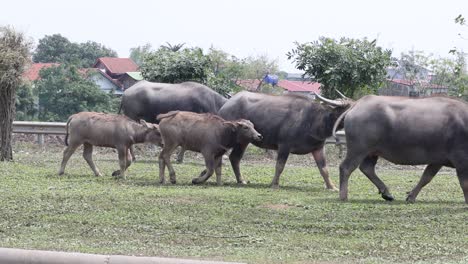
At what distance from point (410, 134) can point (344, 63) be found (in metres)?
10.3

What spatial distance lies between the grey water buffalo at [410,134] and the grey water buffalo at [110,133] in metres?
5.03

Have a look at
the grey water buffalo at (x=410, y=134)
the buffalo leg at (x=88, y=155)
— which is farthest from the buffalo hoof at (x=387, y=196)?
the buffalo leg at (x=88, y=155)

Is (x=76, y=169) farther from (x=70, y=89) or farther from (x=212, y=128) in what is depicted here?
(x=70, y=89)

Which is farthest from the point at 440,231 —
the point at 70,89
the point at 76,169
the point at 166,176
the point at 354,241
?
the point at 70,89

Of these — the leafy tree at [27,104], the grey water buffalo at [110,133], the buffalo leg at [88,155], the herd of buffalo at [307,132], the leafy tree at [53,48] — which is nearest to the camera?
the herd of buffalo at [307,132]

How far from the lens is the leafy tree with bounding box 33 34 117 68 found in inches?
3674

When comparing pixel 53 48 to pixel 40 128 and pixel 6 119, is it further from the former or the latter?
pixel 6 119

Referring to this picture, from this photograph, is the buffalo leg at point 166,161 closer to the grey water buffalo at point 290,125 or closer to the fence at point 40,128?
the grey water buffalo at point 290,125

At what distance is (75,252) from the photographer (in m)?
12.1

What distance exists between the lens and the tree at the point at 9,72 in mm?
24141

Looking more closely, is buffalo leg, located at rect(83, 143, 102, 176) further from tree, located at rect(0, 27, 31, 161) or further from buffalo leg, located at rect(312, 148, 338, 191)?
buffalo leg, located at rect(312, 148, 338, 191)

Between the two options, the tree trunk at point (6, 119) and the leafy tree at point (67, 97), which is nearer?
the tree trunk at point (6, 119)

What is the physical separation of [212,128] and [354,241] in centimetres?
703

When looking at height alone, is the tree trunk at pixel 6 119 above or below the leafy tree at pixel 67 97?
above
